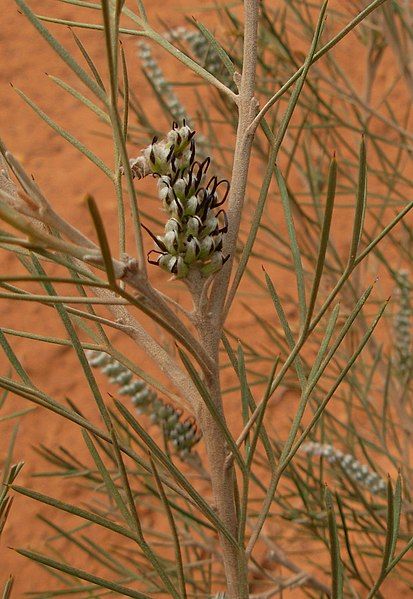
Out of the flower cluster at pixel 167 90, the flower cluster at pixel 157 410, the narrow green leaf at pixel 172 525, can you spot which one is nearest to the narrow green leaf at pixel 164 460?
the narrow green leaf at pixel 172 525

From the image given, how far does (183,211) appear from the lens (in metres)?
0.26

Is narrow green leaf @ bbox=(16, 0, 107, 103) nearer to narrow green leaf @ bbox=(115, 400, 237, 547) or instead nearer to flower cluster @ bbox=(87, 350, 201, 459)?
narrow green leaf @ bbox=(115, 400, 237, 547)

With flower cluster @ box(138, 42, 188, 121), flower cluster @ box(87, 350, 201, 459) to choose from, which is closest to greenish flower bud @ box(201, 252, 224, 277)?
flower cluster @ box(87, 350, 201, 459)

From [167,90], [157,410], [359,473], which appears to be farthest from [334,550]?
[167,90]

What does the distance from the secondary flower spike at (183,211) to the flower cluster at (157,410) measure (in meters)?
0.26

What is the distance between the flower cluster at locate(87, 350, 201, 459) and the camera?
22.3 inches

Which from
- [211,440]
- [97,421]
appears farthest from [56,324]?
[211,440]

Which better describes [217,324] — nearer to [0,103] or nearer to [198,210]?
[198,210]

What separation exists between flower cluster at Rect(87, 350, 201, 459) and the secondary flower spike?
260 mm

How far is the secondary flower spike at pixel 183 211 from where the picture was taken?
0.26 m

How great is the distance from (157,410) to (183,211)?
35 centimetres

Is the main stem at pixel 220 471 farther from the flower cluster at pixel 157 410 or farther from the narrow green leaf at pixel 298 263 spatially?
the flower cluster at pixel 157 410

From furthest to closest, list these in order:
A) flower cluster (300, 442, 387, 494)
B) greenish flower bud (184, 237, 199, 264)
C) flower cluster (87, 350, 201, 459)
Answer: flower cluster (300, 442, 387, 494) → flower cluster (87, 350, 201, 459) → greenish flower bud (184, 237, 199, 264)

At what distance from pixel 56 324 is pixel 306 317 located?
4.96 feet
